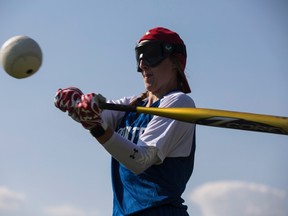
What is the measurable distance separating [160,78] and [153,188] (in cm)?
123

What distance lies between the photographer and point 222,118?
580 centimetres

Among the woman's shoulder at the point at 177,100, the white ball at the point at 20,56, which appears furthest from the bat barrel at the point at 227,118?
the white ball at the point at 20,56

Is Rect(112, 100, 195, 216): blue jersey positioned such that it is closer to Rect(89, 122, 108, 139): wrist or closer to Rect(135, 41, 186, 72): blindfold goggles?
Rect(89, 122, 108, 139): wrist

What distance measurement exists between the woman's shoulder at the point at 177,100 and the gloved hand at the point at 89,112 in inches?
29.7

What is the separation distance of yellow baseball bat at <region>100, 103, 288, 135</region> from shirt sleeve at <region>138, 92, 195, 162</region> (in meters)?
0.09

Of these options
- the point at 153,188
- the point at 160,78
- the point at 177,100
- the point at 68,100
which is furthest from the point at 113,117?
the point at 153,188

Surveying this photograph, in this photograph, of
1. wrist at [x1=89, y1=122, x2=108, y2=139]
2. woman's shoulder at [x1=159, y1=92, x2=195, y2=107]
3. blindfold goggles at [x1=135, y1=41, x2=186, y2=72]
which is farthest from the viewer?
blindfold goggles at [x1=135, y1=41, x2=186, y2=72]

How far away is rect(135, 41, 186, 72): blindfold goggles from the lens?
20.1ft

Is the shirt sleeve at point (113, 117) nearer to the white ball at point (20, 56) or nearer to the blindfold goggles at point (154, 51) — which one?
the blindfold goggles at point (154, 51)

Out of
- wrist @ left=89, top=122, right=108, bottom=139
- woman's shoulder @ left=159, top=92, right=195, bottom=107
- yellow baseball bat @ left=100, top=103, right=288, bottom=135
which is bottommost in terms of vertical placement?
wrist @ left=89, top=122, right=108, bottom=139

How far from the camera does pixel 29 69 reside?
19.4 ft

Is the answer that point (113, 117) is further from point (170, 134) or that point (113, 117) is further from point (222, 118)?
point (222, 118)

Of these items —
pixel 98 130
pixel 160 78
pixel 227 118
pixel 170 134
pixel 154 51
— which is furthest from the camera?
pixel 154 51

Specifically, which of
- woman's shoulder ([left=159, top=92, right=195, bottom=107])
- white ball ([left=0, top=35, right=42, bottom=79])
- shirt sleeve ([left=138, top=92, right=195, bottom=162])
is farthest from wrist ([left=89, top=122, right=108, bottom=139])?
white ball ([left=0, top=35, right=42, bottom=79])
